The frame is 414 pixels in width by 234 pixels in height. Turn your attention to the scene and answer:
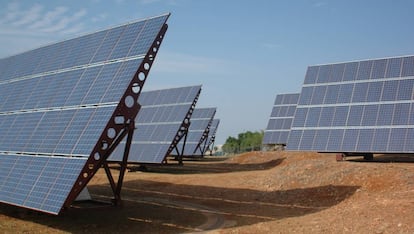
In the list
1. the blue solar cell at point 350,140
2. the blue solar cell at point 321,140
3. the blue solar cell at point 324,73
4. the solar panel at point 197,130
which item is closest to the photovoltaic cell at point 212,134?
the solar panel at point 197,130

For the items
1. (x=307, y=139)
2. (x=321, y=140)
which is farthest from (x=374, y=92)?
(x=307, y=139)

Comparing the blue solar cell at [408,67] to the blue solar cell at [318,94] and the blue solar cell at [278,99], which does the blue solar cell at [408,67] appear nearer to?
the blue solar cell at [318,94]

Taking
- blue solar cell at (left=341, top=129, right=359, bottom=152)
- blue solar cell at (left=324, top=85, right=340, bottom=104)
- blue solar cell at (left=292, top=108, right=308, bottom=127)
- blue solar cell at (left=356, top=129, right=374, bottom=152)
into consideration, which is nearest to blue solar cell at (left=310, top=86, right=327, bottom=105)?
blue solar cell at (left=324, top=85, right=340, bottom=104)

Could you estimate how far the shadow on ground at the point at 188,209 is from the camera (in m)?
12.9

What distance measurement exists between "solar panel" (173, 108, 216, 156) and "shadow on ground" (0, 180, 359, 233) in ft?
80.3

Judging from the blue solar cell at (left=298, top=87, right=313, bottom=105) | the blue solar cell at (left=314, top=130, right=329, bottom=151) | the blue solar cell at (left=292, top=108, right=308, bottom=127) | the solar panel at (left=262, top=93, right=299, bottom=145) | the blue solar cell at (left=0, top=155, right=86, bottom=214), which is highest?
the solar panel at (left=262, top=93, right=299, bottom=145)

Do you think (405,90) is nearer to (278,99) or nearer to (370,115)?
(370,115)

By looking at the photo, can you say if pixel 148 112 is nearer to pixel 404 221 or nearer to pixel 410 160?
pixel 410 160

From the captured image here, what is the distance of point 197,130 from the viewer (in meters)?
48.6

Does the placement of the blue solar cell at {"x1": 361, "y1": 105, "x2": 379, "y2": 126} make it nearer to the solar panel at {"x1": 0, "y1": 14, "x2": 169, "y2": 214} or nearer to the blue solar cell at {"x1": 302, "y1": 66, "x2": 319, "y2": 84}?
the blue solar cell at {"x1": 302, "y1": 66, "x2": 319, "y2": 84}

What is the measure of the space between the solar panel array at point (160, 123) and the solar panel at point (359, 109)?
8.53m

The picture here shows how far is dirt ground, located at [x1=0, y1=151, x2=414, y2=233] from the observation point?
11930mm

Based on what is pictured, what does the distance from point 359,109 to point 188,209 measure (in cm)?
1260

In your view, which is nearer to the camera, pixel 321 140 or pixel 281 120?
pixel 321 140
